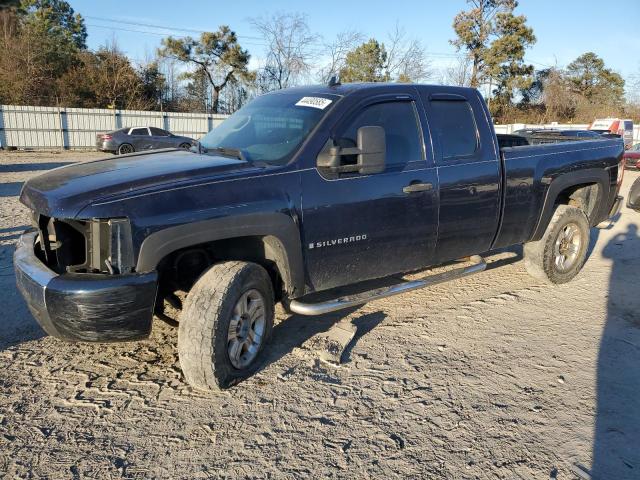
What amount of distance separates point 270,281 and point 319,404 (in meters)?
0.89

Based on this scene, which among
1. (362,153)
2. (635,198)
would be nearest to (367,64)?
(635,198)

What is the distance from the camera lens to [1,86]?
2880 cm

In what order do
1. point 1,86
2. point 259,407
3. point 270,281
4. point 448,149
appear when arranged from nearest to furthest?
1. point 259,407
2. point 270,281
3. point 448,149
4. point 1,86

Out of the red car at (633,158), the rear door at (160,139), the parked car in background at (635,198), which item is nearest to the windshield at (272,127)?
the parked car in background at (635,198)

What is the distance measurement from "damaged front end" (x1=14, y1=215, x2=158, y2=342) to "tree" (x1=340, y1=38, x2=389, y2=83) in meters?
33.2

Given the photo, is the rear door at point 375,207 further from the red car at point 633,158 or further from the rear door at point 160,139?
the rear door at point 160,139

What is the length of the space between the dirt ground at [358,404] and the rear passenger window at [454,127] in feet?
5.00

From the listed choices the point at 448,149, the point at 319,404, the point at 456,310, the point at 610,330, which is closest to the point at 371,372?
the point at 319,404

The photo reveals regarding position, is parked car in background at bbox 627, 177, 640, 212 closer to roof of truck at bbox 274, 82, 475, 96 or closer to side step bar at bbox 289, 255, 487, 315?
side step bar at bbox 289, 255, 487, 315

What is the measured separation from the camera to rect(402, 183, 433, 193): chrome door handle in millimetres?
3987

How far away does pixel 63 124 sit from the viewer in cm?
2614

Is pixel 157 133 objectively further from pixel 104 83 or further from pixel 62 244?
pixel 62 244

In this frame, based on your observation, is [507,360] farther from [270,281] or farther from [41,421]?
[41,421]

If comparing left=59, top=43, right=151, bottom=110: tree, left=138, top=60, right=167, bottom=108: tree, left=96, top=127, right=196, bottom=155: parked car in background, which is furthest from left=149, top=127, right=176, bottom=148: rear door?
left=138, top=60, right=167, bottom=108: tree
